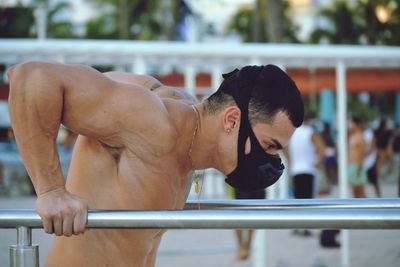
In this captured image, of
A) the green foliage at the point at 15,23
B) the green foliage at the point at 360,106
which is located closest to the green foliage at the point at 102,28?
the green foliage at the point at 15,23

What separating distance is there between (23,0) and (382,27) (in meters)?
23.1

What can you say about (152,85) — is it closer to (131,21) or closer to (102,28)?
(131,21)

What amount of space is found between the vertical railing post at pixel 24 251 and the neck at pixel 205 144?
0.64 m

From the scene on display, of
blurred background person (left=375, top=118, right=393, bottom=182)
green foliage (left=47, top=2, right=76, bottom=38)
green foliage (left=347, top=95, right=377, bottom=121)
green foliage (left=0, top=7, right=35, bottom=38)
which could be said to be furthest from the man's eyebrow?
green foliage (left=47, top=2, right=76, bottom=38)

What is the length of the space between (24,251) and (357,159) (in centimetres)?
893

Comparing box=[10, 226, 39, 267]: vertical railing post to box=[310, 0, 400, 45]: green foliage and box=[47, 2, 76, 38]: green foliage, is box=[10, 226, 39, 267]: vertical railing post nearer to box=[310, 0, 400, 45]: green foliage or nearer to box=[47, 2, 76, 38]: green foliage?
box=[310, 0, 400, 45]: green foliage

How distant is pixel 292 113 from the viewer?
7.08 ft

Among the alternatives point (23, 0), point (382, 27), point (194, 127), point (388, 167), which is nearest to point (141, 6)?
point (23, 0)

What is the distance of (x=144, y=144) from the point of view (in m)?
2.14

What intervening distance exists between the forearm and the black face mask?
564 millimetres

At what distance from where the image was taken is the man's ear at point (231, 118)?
220 centimetres

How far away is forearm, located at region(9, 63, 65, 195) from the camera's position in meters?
1.89

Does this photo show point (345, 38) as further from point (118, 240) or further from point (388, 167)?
point (118, 240)

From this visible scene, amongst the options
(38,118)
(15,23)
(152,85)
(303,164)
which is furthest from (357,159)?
(15,23)
